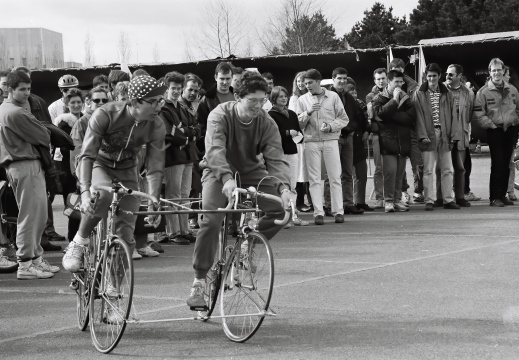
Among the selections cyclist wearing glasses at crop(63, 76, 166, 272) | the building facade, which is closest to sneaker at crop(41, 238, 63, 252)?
cyclist wearing glasses at crop(63, 76, 166, 272)

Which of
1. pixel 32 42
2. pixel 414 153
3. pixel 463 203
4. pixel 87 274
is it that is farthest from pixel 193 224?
pixel 32 42

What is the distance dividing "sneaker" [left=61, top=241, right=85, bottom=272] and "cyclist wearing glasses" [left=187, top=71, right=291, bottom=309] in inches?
35.3

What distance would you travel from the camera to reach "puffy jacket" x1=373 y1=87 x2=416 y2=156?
1481cm

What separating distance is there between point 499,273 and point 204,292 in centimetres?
333

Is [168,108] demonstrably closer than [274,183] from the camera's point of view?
No

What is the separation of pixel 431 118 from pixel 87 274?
28.8ft

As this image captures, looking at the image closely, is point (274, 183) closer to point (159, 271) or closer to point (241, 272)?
point (241, 272)

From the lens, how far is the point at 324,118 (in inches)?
546

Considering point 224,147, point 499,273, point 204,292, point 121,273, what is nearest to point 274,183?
point 224,147

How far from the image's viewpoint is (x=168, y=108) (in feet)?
39.7

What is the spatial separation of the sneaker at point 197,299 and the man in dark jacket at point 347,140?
7.91 m

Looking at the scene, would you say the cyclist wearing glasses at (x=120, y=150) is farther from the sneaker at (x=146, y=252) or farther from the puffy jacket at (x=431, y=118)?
the puffy jacket at (x=431, y=118)

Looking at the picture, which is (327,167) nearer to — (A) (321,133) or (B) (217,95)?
(A) (321,133)

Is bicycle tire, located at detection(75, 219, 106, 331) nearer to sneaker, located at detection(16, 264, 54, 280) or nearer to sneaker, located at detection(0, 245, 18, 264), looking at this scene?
sneaker, located at detection(16, 264, 54, 280)
